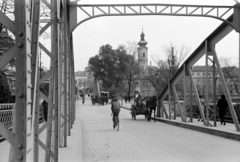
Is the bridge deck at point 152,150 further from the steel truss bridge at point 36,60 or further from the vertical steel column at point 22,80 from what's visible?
the vertical steel column at point 22,80

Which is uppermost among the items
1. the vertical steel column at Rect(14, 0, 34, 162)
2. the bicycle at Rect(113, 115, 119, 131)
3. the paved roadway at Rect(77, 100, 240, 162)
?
the vertical steel column at Rect(14, 0, 34, 162)

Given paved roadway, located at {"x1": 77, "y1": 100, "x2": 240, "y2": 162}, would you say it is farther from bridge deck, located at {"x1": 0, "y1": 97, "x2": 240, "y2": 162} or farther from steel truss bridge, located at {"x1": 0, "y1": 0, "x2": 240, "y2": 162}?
steel truss bridge, located at {"x1": 0, "y1": 0, "x2": 240, "y2": 162}

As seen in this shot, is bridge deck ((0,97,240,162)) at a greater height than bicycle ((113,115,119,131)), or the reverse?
bicycle ((113,115,119,131))

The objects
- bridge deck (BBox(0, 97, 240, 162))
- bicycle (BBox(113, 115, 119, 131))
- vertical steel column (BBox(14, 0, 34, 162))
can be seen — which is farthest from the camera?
bicycle (BBox(113, 115, 119, 131))

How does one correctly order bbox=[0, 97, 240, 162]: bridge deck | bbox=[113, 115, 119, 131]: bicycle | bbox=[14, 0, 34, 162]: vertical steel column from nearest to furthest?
1. bbox=[14, 0, 34, 162]: vertical steel column
2. bbox=[0, 97, 240, 162]: bridge deck
3. bbox=[113, 115, 119, 131]: bicycle

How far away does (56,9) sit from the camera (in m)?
6.47

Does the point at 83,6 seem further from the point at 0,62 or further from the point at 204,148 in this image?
the point at 0,62

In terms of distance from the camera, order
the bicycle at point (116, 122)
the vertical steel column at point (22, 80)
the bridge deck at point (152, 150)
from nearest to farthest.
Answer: the vertical steel column at point (22, 80) → the bridge deck at point (152, 150) → the bicycle at point (116, 122)

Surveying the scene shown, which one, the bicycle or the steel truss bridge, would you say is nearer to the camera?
the steel truss bridge

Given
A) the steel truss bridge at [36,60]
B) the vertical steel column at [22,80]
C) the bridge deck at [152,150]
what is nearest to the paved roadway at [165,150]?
the bridge deck at [152,150]

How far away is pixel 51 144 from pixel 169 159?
3.42 metres

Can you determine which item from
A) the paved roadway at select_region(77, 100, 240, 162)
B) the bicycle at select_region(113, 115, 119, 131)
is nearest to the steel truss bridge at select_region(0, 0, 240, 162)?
the paved roadway at select_region(77, 100, 240, 162)

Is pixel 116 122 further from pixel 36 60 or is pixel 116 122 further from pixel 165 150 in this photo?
pixel 36 60

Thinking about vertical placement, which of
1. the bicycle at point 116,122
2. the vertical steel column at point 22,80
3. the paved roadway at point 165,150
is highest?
the vertical steel column at point 22,80
